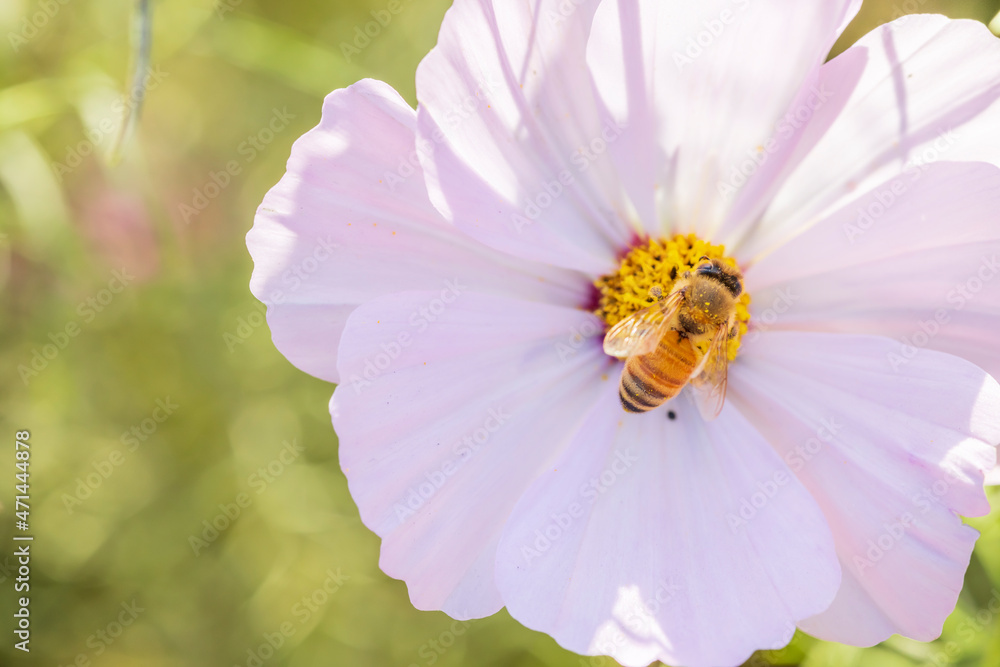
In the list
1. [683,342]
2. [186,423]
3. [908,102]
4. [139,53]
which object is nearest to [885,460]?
[683,342]

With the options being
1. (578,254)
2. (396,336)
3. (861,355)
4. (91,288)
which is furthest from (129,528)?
(861,355)

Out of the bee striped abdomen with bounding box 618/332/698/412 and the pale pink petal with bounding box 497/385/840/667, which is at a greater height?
the bee striped abdomen with bounding box 618/332/698/412

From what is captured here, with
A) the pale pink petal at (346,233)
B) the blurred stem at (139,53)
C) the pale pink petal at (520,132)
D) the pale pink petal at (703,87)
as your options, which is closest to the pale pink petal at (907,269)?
the pale pink petal at (703,87)

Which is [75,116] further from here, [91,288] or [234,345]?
[234,345]

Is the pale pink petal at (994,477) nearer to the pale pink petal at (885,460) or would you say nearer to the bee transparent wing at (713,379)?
the pale pink petal at (885,460)

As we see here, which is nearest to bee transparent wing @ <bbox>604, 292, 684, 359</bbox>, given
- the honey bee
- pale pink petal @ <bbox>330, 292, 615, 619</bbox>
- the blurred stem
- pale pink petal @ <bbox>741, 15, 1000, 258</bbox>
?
the honey bee

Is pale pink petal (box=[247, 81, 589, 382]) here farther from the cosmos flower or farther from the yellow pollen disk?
the yellow pollen disk
